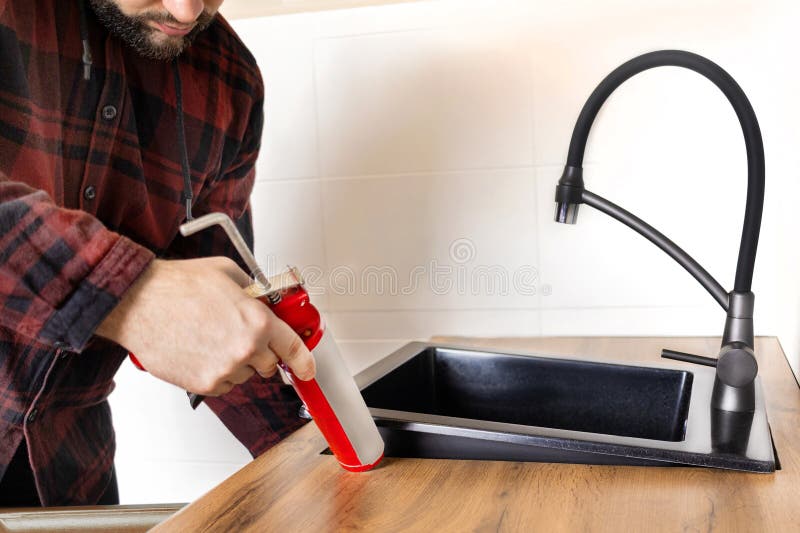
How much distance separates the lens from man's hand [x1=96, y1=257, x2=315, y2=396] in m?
0.68

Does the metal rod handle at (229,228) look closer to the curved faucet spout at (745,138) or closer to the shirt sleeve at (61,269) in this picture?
the shirt sleeve at (61,269)

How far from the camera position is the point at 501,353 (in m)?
1.12

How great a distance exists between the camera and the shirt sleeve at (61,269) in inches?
27.0

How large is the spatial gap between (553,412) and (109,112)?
0.76m

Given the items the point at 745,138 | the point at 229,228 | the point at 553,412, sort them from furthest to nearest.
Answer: the point at 553,412, the point at 745,138, the point at 229,228

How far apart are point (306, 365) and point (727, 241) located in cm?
94

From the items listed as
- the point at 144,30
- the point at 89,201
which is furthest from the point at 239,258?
the point at 144,30

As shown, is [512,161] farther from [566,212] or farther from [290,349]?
[290,349]

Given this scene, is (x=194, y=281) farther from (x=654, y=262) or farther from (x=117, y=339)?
(x=654, y=262)

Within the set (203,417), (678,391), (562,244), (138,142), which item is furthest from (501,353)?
(203,417)

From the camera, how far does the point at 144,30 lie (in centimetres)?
107

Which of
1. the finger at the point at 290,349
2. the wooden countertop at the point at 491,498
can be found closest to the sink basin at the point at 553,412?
the wooden countertop at the point at 491,498

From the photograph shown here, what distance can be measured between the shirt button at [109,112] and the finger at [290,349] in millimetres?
555

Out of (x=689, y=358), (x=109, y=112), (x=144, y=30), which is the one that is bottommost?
(x=689, y=358)
